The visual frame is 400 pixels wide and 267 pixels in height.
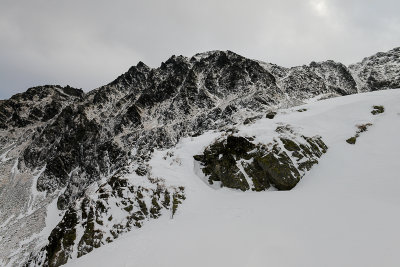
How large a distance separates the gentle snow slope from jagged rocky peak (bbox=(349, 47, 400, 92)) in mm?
78012

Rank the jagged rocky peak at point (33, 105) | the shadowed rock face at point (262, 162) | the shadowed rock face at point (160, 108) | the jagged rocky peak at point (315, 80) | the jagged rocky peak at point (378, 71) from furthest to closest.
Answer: the jagged rocky peak at point (33, 105), the jagged rocky peak at point (378, 71), the jagged rocky peak at point (315, 80), the shadowed rock face at point (160, 108), the shadowed rock face at point (262, 162)

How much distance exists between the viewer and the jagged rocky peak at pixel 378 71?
82600 millimetres

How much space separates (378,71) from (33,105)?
167m

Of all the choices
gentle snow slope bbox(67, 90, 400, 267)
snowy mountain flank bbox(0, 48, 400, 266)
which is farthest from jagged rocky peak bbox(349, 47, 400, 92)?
A: gentle snow slope bbox(67, 90, 400, 267)

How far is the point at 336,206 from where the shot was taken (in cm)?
1135

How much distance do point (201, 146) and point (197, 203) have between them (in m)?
8.71

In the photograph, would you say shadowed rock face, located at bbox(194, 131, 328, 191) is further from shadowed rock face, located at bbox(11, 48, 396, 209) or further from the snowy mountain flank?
shadowed rock face, located at bbox(11, 48, 396, 209)

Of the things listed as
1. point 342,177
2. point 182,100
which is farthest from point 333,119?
point 182,100

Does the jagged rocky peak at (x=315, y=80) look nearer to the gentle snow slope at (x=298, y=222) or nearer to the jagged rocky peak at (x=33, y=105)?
the gentle snow slope at (x=298, y=222)

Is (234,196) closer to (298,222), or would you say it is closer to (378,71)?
(298,222)

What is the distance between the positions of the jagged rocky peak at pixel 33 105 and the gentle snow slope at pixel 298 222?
116m

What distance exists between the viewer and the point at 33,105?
128750 millimetres

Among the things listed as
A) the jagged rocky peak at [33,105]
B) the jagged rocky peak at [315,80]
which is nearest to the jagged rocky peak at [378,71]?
the jagged rocky peak at [315,80]

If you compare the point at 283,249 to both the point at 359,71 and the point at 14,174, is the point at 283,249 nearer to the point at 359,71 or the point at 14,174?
the point at 14,174
